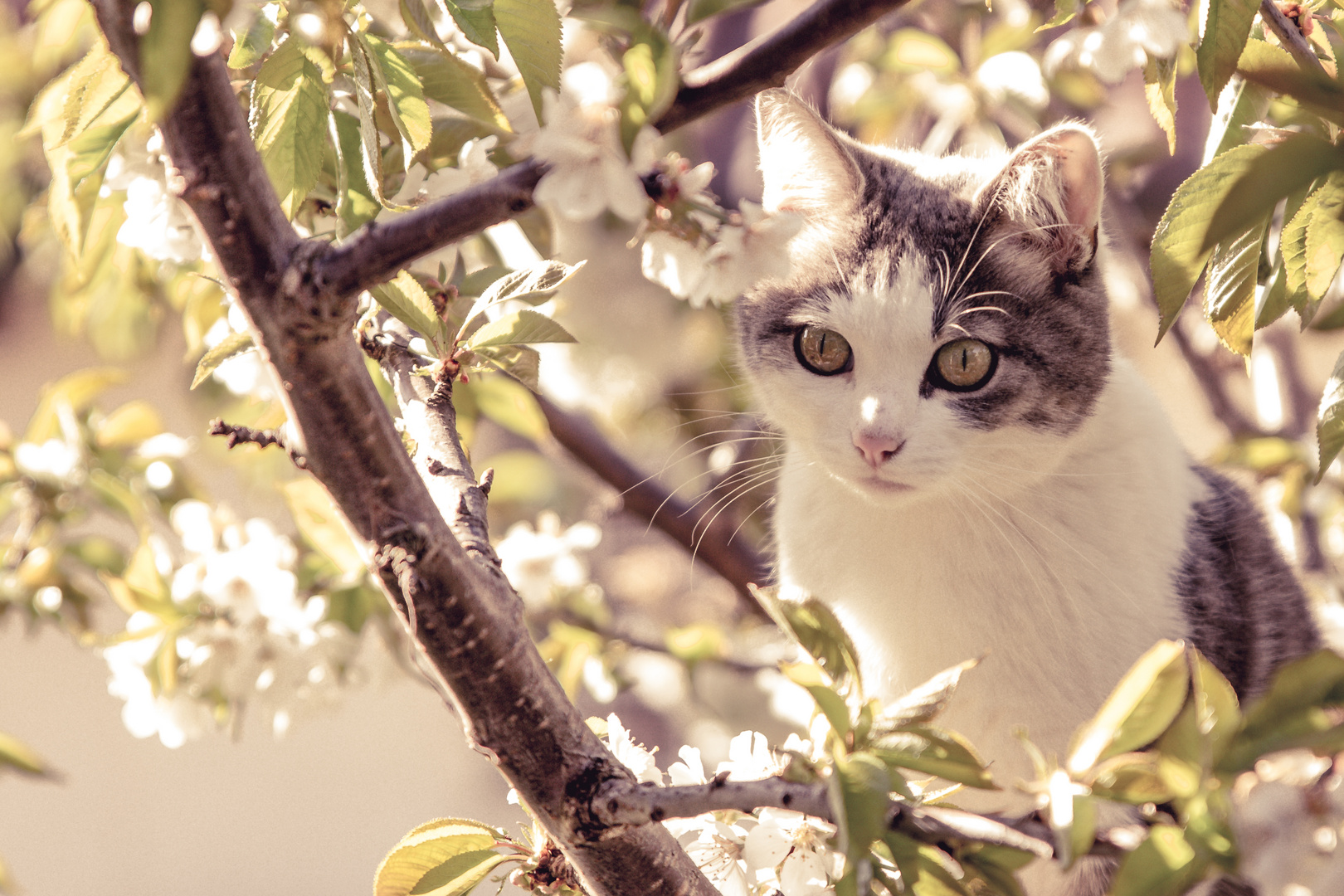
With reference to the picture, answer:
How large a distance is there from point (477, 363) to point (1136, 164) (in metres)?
1.17

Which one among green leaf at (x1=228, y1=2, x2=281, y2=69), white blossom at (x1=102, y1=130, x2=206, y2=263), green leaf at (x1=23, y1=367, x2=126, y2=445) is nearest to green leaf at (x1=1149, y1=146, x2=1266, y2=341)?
green leaf at (x1=228, y1=2, x2=281, y2=69)

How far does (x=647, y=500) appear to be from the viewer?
1.37 m

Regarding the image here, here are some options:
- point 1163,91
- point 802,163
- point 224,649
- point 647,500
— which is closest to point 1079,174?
point 1163,91

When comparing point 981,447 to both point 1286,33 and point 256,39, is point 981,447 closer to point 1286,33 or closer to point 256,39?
point 1286,33

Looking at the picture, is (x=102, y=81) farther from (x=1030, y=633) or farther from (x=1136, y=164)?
(x=1136, y=164)

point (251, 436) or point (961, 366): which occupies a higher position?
point (251, 436)

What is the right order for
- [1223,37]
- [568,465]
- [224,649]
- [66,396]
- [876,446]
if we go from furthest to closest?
[568,465] → [66,396] → [224,649] → [876,446] → [1223,37]

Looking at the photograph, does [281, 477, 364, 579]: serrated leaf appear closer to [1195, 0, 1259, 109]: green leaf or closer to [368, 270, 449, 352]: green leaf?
[368, 270, 449, 352]: green leaf

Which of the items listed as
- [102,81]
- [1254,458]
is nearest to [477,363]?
[102,81]

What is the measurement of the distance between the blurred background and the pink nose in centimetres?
15

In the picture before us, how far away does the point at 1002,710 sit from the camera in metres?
0.86

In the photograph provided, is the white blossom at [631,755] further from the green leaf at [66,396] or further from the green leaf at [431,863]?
the green leaf at [66,396]

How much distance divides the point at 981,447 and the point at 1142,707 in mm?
478

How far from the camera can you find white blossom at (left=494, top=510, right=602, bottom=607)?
1230mm
